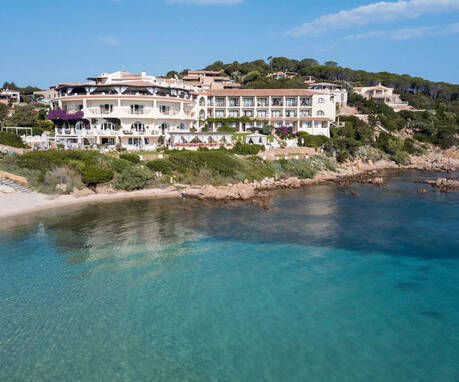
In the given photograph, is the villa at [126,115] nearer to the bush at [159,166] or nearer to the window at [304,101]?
the bush at [159,166]

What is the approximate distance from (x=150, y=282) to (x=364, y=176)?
41.0 m

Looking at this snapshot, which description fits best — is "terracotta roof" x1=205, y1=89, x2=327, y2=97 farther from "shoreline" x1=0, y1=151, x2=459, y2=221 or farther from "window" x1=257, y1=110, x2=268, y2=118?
"shoreline" x1=0, y1=151, x2=459, y2=221

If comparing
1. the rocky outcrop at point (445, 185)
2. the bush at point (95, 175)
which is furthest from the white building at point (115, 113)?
the rocky outcrop at point (445, 185)

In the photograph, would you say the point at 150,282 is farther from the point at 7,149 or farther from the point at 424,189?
the point at 424,189

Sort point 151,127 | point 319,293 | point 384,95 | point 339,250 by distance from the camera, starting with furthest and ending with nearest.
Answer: point 384,95 < point 151,127 < point 339,250 < point 319,293

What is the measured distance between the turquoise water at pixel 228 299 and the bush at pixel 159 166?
40.5ft

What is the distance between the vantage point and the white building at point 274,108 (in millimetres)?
67312

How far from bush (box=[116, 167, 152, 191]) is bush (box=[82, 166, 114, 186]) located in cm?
127

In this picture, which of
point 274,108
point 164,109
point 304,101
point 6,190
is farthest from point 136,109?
point 304,101

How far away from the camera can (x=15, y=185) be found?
36.1 meters

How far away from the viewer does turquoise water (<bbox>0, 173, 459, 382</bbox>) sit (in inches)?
529

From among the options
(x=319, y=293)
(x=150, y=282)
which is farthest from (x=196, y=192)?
(x=319, y=293)

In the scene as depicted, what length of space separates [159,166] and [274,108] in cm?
3428

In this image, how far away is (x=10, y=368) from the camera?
13188 millimetres
